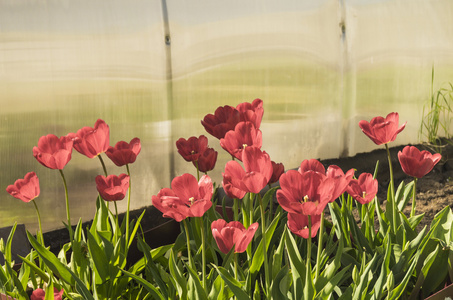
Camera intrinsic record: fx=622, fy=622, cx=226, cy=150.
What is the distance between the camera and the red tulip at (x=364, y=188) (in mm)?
1278

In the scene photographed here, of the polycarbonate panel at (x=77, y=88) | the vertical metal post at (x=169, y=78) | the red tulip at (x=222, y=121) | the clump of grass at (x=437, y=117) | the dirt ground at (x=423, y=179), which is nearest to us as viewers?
the red tulip at (x=222, y=121)

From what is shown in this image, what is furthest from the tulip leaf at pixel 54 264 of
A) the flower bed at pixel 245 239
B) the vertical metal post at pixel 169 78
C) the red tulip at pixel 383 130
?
the vertical metal post at pixel 169 78

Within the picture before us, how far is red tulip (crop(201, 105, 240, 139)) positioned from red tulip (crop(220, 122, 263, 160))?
0.14 metres

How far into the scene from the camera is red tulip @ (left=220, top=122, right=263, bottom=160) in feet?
3.90

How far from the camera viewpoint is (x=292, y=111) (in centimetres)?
362

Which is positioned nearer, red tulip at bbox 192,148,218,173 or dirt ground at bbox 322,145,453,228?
red tulip at bbox 192,148,218,173

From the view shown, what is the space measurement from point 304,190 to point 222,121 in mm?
415

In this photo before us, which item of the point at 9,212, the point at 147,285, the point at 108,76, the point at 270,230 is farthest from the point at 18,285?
the point at 108,76

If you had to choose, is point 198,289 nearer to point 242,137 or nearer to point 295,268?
point 295,268

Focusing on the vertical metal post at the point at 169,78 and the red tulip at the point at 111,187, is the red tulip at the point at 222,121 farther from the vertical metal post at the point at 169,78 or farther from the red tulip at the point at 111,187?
the vertical metal post at the point at 169,78

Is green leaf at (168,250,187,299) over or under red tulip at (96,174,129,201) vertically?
under

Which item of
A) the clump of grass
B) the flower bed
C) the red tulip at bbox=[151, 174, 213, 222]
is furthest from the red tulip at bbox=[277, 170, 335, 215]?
the clump of grass

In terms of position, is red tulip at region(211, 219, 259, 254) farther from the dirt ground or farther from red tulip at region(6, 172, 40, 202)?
the dirt ground

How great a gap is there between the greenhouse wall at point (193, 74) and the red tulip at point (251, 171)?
68.3 inches
